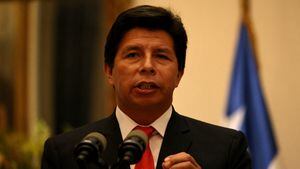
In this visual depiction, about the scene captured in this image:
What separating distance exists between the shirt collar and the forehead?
0.25 meters

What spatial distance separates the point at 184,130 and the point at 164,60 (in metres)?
0.27

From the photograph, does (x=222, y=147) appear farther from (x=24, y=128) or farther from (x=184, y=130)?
(x=24, y=128)

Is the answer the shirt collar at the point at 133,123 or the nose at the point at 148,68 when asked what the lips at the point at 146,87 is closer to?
the nose at the point at 148,68

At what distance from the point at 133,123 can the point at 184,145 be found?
0.21 metres

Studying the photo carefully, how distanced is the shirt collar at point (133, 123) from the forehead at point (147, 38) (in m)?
0.25

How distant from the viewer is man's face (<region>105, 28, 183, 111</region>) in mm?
2066

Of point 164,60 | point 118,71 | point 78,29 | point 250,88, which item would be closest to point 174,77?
point 164,60

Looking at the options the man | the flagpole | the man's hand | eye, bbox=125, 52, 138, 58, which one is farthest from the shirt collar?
the flagpole

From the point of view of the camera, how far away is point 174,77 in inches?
84.4

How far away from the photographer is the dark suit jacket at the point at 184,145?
6.71ft

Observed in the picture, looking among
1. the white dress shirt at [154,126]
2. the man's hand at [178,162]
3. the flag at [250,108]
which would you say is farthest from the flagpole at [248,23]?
the man's hand at [178,162]

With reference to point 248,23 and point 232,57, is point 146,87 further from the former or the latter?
point 232,57

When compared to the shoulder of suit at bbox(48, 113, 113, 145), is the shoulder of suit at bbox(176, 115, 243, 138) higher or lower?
higher

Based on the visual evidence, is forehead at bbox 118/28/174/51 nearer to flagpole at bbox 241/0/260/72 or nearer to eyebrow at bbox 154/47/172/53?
eyebrow at bbox 154/47/172/53
